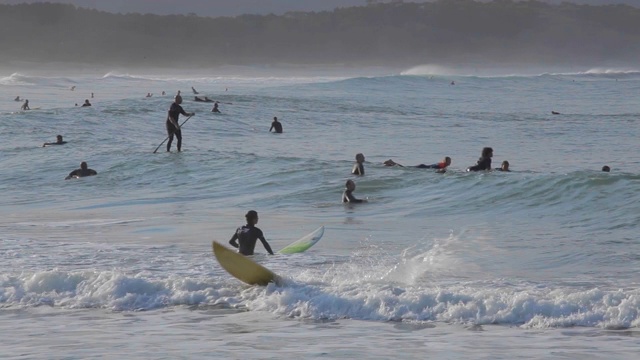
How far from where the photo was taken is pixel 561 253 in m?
13.0

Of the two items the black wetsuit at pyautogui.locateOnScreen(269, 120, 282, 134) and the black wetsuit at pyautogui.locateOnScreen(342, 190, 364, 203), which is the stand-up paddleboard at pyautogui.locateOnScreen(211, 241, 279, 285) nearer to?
the black wetsuit at pyautogui.locateOnScreen(342, 190, 364, 203)

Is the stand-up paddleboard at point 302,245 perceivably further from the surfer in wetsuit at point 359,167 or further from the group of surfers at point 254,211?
the surfer in wetsuit at point 359,167

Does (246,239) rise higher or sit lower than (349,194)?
higher

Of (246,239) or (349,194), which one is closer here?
(246,239)

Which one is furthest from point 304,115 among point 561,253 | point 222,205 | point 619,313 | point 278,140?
point 619,313

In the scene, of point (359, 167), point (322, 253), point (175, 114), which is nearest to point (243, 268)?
point (322, 253)

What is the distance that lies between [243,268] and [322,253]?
2635 millimetres

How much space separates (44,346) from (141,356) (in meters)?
0.97

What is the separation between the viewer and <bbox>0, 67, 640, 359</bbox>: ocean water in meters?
9.02

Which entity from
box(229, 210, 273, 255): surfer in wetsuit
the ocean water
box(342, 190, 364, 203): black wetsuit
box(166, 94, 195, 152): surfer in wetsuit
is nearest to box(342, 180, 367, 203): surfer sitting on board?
box(342, 190, 364, 203): black wetsuit

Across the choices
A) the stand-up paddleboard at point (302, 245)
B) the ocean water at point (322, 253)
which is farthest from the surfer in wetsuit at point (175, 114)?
the stand-up paddleboard at point (302, 245)

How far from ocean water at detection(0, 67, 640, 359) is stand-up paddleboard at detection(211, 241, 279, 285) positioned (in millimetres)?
142

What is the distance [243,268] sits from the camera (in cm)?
1099

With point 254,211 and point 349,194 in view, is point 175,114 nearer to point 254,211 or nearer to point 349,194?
point 349,194
